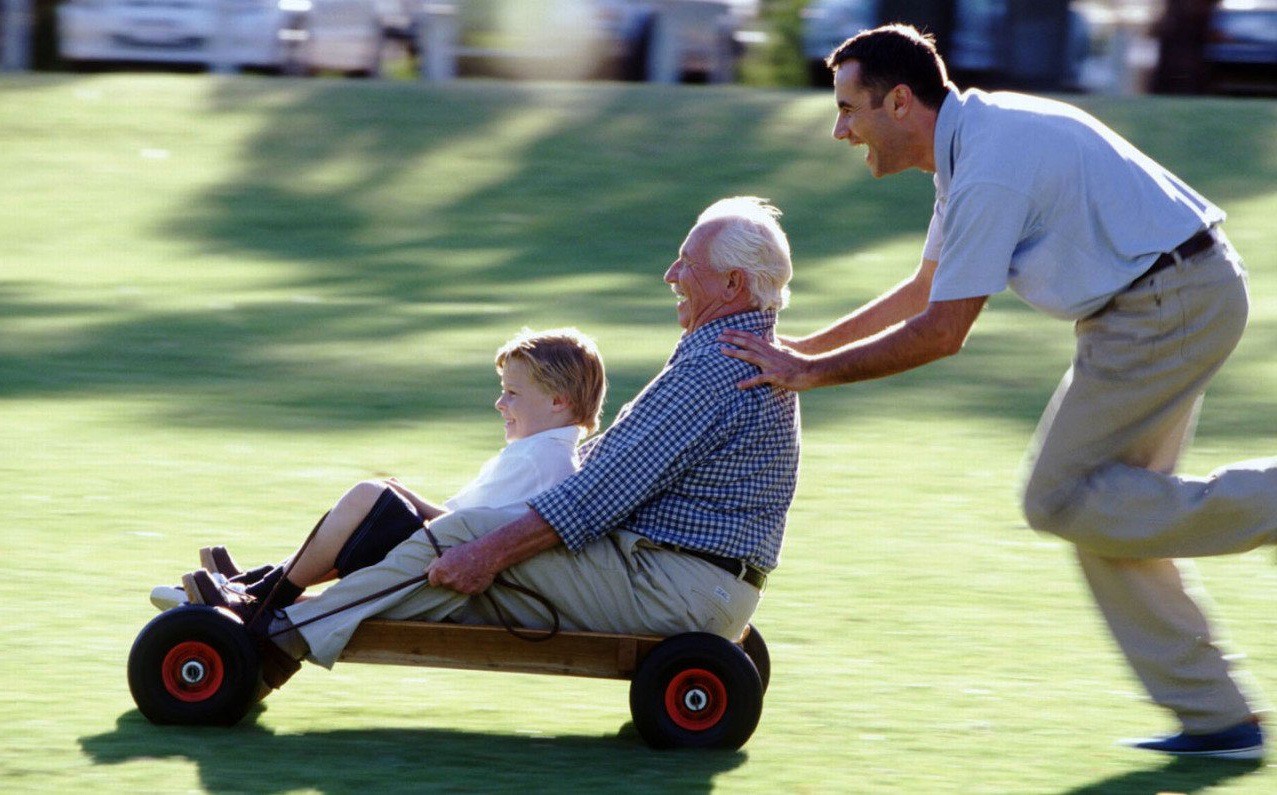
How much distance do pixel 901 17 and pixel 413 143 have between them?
497cm

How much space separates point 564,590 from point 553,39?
17.6m

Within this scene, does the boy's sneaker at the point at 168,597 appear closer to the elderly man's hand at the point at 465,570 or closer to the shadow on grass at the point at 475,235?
the elderly man's hand at the point at 465,570

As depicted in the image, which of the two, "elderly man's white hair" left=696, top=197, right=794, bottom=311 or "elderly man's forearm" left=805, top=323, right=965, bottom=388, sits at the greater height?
"elderly man's white hair" left=696, top=197, right=794, bottom=311

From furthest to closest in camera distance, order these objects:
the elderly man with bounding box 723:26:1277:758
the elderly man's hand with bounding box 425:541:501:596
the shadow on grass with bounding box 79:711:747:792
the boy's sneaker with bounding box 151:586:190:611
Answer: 1. the boy's sneaker with bounding box 151:586:190:611
2. the elderly man's hand with bounding box 425:541:501:596
3. the elderly man with bounding box 723:26:1277:758
4. the shadow on grass with bounding box 79:711:747:792

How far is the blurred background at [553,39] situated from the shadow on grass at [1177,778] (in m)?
16.1

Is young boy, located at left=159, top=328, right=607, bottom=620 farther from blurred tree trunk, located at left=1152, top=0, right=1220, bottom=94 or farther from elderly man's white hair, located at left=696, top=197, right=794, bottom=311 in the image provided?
blurred tree trunk, located at left=1152, top=0, right=1220, bottom=94

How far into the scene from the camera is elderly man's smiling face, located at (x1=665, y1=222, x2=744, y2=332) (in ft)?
16.8

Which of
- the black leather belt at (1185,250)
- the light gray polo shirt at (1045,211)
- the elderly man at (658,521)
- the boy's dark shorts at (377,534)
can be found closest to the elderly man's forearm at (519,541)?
the elderly man at (658,521)

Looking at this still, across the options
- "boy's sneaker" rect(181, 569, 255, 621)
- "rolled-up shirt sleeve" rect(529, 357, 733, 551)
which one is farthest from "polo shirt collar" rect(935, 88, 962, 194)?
"boy's sneaker" rect(181, 569, 255, 621)

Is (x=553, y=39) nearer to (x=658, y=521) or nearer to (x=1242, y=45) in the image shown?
(x=1242, y=45)

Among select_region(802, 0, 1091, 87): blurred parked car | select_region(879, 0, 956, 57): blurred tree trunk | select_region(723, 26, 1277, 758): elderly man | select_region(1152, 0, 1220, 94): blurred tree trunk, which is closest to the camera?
select_region(723, 26, 1277, 758): elderly man

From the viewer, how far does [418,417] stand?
32.6 feet

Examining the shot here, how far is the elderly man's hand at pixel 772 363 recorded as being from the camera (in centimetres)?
502

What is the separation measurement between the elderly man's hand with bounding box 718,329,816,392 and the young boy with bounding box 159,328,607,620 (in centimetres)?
45
